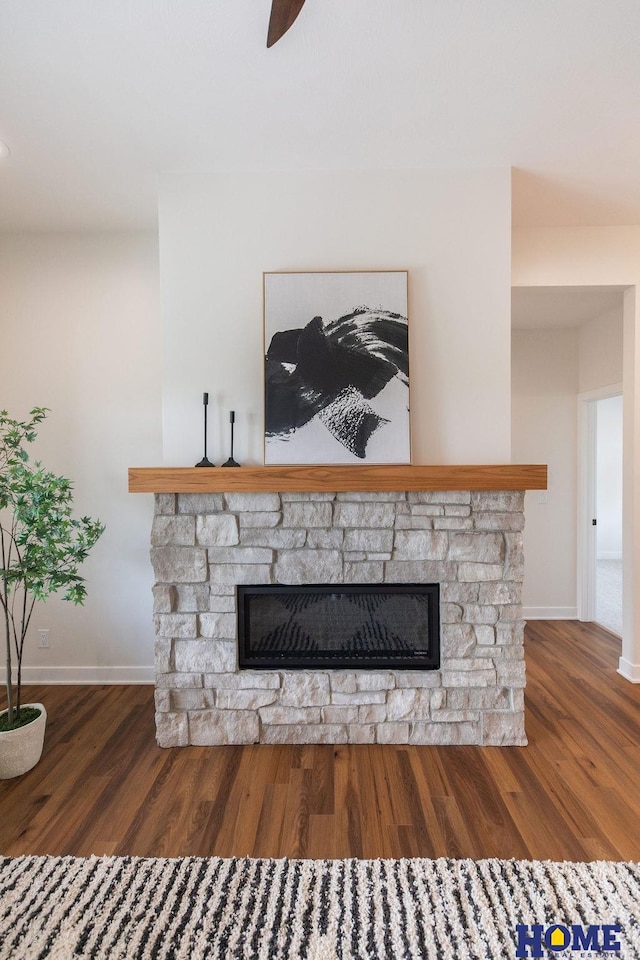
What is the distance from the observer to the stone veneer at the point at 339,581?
2234 mm

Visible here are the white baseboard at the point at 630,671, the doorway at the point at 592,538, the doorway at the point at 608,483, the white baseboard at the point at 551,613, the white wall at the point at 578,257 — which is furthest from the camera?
the doorway at the point at 608,483

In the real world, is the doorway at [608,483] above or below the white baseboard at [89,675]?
above

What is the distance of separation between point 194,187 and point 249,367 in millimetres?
912

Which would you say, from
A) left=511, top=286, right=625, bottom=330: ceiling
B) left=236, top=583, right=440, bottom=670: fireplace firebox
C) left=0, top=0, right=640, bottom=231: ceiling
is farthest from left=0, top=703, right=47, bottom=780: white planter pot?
left=511, top=286, right=625, bottom=330: ceiling

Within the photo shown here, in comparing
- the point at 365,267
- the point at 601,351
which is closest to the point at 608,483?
the point at 601,351

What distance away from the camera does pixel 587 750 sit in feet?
7.30

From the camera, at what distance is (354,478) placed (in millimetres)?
2141

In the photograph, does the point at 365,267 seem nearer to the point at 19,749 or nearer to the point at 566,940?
the point at 566,940

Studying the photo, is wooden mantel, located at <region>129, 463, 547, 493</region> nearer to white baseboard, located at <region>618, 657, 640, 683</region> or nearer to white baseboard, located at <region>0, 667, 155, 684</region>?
white baseboard, located at <region>0, 667, 155, 684</region>

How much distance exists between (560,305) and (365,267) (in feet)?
6.24

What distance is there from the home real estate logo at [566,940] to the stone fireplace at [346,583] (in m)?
0.87

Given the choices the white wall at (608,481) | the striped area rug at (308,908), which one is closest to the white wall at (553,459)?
the striped area rug at (308,908)

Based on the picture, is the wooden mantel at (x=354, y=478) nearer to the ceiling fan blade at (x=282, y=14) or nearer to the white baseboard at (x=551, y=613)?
the ceiling fan blade at (x=282, y=14)

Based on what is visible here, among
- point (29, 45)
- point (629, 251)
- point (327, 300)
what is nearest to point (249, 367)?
point (327, 300)
